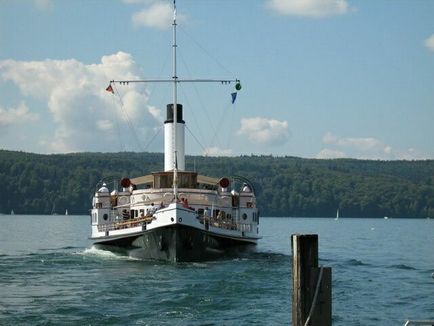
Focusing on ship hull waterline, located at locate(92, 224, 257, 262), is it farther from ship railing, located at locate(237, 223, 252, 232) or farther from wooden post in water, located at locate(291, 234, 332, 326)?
wooden post in water, located at locate(291, 234, 332, 326)

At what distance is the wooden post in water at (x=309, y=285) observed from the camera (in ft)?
67.1

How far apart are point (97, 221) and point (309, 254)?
34353 mm

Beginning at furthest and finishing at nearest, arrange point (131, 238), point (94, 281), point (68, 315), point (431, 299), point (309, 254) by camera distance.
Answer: point (131, 238)
point (94, 281)
point (431, 299)
point (68, 315)
point (309, 254)

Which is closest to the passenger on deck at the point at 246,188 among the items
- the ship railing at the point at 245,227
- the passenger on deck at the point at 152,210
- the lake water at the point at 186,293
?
the ship railing at the point at 245,227

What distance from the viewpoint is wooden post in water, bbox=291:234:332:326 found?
805 inches

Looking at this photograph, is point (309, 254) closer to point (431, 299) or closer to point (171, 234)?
point (431, 299)

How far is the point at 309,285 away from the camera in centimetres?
2052

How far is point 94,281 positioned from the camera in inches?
1511

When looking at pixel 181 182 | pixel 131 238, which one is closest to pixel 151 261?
pixel 131 238

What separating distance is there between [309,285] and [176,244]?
24.6 m

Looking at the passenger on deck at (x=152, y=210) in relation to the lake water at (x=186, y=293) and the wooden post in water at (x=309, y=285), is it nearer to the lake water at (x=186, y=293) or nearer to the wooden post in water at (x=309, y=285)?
the lake water at (x=186, y=293)

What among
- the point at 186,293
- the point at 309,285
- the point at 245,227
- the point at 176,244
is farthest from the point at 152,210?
the point at 309,285

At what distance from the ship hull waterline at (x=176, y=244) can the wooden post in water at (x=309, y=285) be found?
78.5 ft

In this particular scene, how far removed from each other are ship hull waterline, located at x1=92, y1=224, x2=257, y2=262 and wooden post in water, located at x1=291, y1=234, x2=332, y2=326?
2393 centimetres
